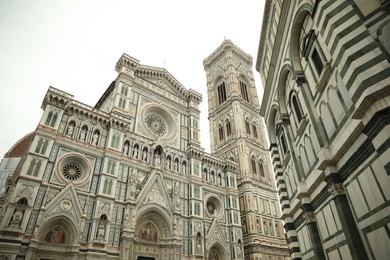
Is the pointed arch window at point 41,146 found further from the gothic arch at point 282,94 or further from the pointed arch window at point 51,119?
the gothic arch at point 282,94

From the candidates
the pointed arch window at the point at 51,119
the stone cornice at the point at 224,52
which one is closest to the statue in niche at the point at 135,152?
the pointed arch window at the point at 51,119

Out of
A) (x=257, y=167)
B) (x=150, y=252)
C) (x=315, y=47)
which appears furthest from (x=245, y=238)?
(x=315, y=47)

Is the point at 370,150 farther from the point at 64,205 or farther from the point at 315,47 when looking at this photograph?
the point at 64,205

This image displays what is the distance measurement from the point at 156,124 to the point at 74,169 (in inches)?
406

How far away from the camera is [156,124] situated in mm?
27297

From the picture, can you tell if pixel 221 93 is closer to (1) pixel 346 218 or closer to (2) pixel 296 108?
(2) pixel 296 108

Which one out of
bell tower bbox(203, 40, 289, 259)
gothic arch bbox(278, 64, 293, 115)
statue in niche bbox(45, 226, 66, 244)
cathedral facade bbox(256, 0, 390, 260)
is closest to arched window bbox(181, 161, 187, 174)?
bell tower bbox(203, 40, 289, 259)

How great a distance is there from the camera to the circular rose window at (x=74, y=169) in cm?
1814

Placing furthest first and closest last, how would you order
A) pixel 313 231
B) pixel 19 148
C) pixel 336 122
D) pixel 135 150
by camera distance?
pixel 19 148 < pixel 135 150 < pixel 313 231 < pixel 336 122

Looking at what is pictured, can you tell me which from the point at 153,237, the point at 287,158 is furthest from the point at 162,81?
the point at 287,158

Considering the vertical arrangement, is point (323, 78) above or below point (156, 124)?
below

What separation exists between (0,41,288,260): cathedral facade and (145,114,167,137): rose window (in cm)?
14

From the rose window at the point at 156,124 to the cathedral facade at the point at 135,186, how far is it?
142mm

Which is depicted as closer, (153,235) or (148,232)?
(148,232)
